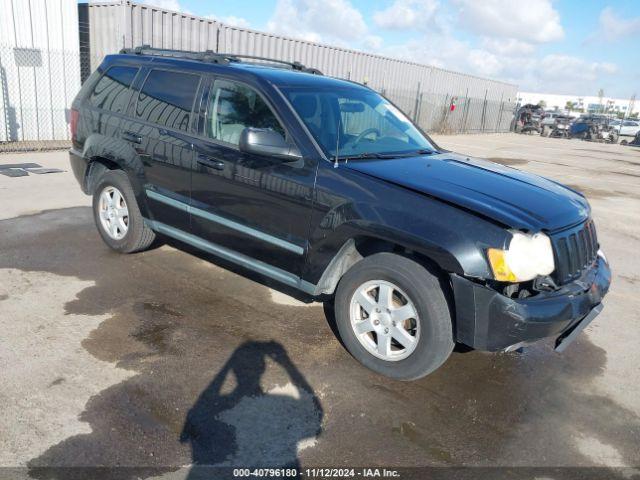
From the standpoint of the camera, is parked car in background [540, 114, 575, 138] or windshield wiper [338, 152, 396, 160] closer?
windshield wiper [338, 152, 396, 160]

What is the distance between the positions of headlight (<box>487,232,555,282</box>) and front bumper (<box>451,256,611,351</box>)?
0.41ft

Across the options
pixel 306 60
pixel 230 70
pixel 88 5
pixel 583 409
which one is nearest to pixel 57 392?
pixel 230 70

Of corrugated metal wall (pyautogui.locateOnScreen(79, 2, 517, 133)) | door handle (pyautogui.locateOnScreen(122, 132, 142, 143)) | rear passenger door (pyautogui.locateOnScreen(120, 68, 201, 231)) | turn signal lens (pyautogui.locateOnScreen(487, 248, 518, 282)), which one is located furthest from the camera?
corrugated metal wall (pyautogui.locateOnScreen(79, 2, 517, 133))

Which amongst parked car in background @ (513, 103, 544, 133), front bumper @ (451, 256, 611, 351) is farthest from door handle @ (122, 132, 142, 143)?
parked car in background @ (513, 103, 544, 133)

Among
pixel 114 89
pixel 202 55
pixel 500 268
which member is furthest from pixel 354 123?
pixel 114 89

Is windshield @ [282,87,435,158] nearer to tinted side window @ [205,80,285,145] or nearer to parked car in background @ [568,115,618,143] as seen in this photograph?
tinted side window @ [205,80,285,145]

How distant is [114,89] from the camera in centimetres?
507

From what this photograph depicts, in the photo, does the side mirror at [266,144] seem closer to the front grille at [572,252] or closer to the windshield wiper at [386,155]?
the windshield wiper at [386,155]

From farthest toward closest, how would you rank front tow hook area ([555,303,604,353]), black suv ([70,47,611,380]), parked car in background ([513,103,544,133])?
parked car in background ([513,103,544,133]), front tow hook area ([555,303,604,353]), black suv ([70,47,611,380])

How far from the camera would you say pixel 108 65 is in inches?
207

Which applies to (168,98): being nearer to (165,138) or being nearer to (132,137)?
(165,138)

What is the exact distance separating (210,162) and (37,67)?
34.2ft

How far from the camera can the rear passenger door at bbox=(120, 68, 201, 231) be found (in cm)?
437

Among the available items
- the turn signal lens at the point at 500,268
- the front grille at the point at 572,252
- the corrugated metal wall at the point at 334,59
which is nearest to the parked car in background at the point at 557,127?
the corrugated metal wall at the point at 334,59
